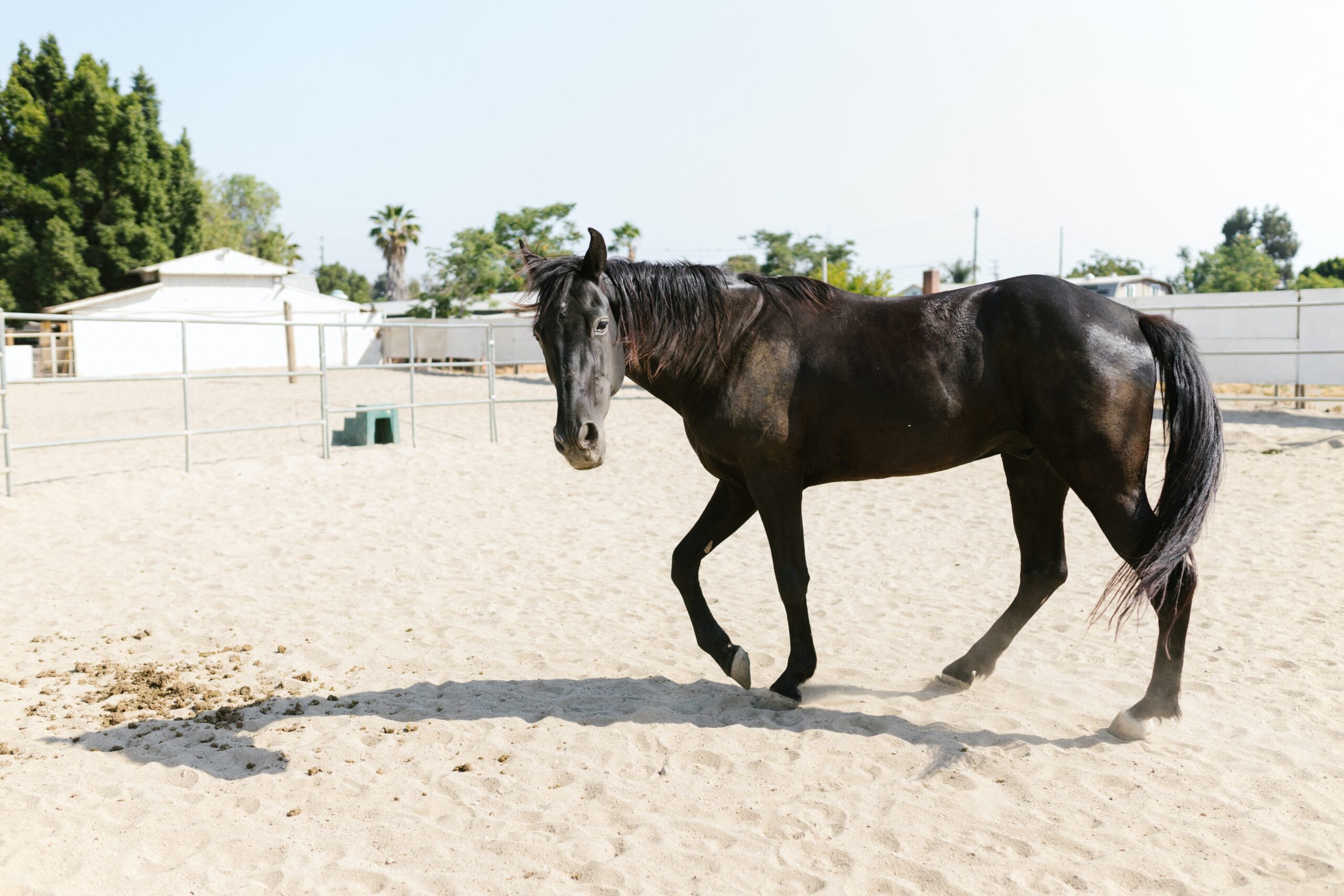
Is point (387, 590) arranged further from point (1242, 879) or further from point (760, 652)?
point (1242, 879)

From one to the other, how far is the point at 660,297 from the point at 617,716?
1.61 meters

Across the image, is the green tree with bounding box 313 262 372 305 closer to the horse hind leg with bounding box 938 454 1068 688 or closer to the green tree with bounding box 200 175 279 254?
the green tree with bounding box 200 175 279 254

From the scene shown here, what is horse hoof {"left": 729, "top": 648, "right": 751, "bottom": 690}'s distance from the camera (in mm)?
3678

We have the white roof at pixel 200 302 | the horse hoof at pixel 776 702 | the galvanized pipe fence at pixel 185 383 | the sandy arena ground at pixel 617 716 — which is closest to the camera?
the sandy arena ground at pixel 617 716

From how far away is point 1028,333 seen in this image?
3.35 metres

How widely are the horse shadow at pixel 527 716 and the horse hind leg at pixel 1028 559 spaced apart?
157mm

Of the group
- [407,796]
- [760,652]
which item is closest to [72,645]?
[407,796]

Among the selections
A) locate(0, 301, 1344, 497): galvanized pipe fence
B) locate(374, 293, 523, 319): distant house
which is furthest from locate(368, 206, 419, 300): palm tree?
locate(0, 301, 1344, 497): galvanized pipe fence

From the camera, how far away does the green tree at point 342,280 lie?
62.6 meters

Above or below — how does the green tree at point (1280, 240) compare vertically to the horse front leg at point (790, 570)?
above

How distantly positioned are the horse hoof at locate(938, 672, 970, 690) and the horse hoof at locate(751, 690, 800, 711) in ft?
2.21

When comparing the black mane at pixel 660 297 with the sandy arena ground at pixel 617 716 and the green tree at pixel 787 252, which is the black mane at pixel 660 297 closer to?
the sandy arena ground at pixel 617 716

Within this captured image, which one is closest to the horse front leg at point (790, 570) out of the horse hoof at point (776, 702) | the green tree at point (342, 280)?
the horse hoof at point (776, 702)

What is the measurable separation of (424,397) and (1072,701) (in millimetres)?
15950
